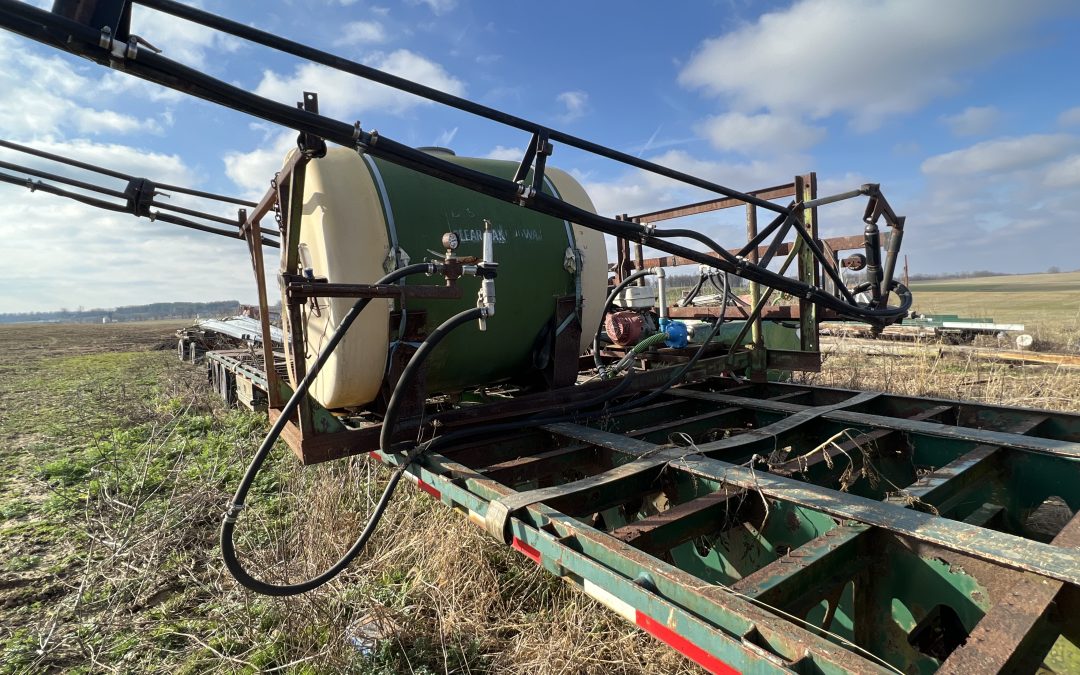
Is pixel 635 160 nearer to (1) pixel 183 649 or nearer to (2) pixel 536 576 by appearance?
(2) pixel 536 576

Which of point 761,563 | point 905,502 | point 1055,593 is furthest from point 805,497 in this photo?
point 761,563

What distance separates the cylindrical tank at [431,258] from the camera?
290cm

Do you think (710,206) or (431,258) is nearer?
(431,258)

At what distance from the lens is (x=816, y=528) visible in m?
1.95

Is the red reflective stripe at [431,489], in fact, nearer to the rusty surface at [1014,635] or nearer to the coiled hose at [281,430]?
the coiled hose at [281,430]

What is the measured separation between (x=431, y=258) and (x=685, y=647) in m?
2.35

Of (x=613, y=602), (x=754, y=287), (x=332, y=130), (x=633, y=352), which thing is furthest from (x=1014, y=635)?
(x=754, y=287)

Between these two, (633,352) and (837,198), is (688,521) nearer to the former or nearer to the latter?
(633,352)

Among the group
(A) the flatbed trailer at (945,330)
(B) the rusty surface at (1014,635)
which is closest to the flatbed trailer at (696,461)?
(B) the rusty surface at (1014,635)

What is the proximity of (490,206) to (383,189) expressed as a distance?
677 millimetres

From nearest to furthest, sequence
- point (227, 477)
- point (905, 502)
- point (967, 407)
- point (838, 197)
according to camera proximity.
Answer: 1. point (905, 502)
2. point (967, 407)
3. point (838, 197)
4. point (227, 477)

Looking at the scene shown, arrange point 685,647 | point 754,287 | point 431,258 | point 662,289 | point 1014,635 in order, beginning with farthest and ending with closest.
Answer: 1. point 754,287
2. point 662,289
3. point 431,258
4. point 685,647
5. point 1014,635

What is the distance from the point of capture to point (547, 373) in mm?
3752

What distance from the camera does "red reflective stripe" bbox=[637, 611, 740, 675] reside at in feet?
4.29
